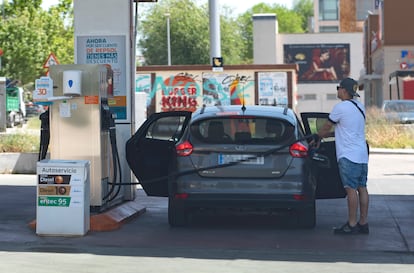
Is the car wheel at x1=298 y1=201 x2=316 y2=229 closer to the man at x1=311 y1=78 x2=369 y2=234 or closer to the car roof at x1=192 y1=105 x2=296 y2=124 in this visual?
the man at x1=311 y1=78 x2=369 y2=234

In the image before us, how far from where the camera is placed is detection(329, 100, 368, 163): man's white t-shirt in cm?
1076

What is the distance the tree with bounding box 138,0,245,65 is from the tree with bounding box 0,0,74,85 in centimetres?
1141

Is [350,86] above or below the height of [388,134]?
above

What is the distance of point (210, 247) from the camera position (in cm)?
1012

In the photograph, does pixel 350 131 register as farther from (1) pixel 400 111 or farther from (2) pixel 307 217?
(1) pixel 400 111

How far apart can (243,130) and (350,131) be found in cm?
127

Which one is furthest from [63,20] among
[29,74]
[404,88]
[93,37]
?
[93,37]

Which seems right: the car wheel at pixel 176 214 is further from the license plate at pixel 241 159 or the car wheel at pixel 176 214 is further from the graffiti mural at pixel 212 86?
the graffiti mural at pixel 212 86

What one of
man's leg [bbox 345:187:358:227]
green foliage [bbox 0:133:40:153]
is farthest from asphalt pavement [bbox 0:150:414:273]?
green foliage [bbox 0:133:40:153]

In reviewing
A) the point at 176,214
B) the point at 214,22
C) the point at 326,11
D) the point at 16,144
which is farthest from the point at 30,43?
the point at 326,11

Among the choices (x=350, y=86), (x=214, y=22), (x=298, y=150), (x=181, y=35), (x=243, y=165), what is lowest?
(x=243, y=165)

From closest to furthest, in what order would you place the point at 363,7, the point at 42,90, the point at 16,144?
1. the point at 42,90
2. the point at 16,144
3. the point at 363,7

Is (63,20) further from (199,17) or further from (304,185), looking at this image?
(304,185)

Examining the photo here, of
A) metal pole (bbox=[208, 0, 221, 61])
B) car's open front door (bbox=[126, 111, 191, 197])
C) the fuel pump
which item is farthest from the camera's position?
metal pole (bbox=[208, 0, 221, 61])
